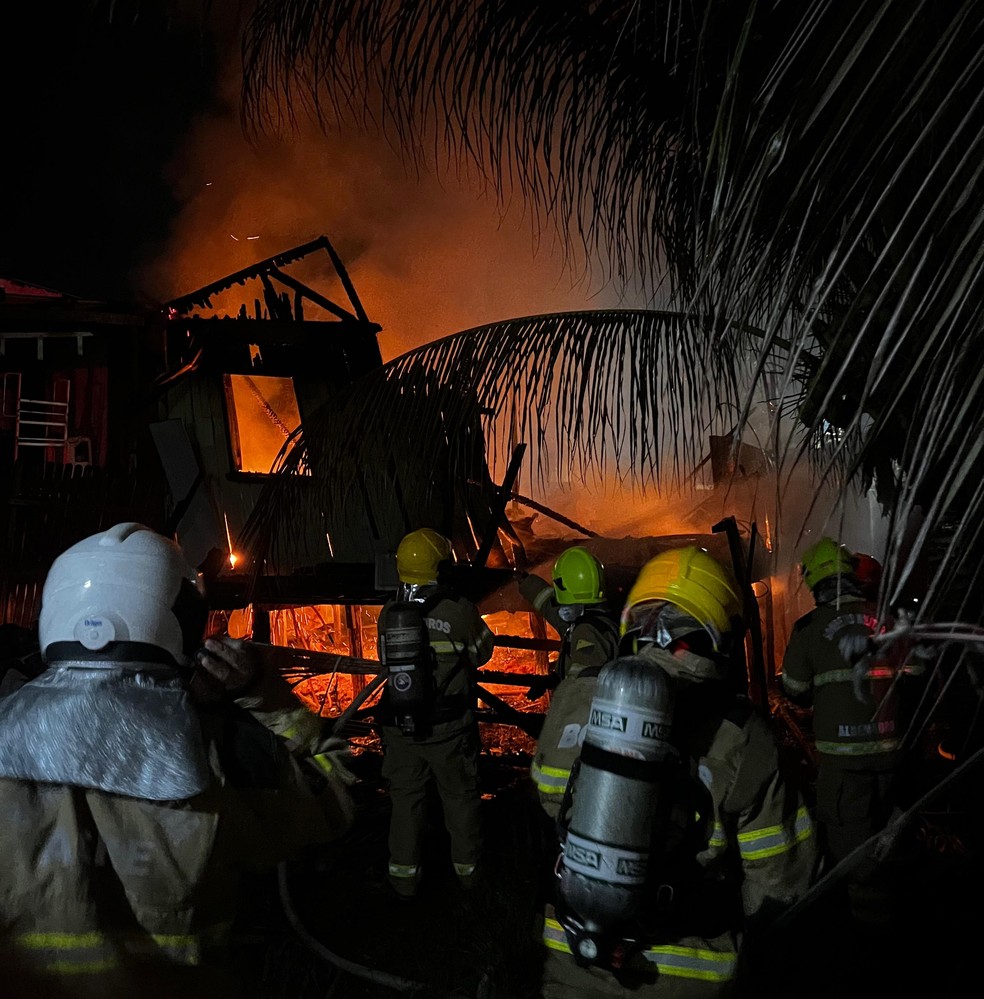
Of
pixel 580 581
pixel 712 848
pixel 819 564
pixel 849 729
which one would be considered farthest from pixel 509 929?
pixel 819 564

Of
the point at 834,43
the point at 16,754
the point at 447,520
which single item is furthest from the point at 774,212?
the point at 447,520

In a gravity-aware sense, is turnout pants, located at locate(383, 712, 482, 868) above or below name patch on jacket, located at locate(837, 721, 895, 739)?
below

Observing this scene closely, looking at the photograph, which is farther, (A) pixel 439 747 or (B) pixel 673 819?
(A) pixel 439 747

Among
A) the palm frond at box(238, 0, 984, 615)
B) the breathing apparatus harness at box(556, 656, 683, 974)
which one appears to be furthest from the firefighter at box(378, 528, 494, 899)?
the breathing apparatus harness at box(556, 656, 683, 974)

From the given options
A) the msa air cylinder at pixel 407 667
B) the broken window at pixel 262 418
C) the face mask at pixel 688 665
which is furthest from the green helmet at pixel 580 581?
the broken window at pixel 262 418

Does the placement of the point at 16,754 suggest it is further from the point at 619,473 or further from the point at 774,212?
the point at 619,473

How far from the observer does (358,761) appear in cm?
634

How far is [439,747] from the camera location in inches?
176

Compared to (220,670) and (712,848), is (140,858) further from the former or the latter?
(712,848)

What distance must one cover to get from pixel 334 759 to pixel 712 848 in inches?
38.8

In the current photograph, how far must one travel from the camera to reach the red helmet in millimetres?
4227

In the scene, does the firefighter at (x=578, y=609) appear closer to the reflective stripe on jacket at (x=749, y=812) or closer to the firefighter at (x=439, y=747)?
the firefighter at (x=439, y=747)

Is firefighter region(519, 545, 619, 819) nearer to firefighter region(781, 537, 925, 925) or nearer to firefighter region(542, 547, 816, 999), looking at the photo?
firefighter region(542, 547, 816, 999)

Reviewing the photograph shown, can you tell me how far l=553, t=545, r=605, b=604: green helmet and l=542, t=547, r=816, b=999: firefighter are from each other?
244 centimetres
